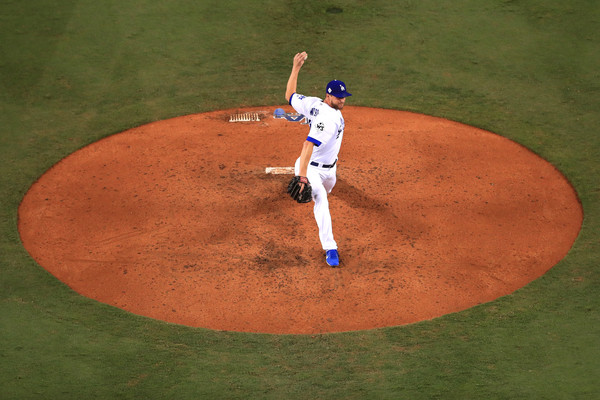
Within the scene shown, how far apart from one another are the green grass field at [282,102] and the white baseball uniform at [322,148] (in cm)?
167

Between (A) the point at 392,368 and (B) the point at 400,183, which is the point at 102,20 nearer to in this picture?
(B) the point at 400,183

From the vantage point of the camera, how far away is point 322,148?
361 inches

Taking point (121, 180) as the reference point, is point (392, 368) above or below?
above

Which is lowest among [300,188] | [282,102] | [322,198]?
[282,102]

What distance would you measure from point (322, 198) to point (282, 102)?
4815 millimetres

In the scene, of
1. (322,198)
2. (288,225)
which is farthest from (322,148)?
(288,225)

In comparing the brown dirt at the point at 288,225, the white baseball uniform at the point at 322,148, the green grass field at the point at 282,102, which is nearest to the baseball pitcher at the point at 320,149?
the white baseball uniform at the point at 322,148

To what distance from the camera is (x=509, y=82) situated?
46.8ft

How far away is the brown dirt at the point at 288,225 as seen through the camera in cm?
859

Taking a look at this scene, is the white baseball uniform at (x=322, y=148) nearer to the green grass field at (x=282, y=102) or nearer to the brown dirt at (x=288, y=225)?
the brown dirt at (x=288, y=225)

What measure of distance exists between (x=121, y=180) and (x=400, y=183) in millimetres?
4268

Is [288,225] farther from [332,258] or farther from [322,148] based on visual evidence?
[322,148]

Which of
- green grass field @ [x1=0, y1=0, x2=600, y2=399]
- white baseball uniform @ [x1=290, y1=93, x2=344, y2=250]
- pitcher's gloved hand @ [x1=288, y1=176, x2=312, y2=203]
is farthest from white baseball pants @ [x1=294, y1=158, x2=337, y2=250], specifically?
green grass field @ [x1=0, y1=0, x2=600, y2=399]

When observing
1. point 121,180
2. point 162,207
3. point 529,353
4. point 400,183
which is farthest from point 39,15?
point 529,353
